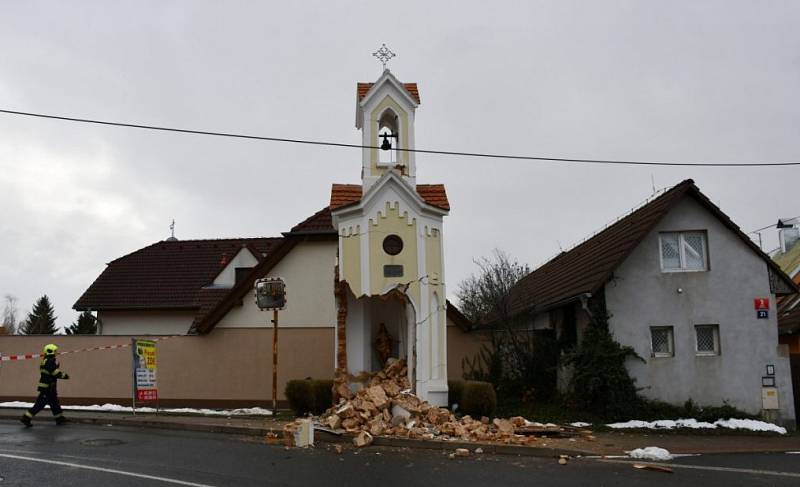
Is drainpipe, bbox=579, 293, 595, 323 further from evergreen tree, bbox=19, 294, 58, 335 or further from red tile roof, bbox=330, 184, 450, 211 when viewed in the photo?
evergreen tree, bbox=19, 294, 58, 335

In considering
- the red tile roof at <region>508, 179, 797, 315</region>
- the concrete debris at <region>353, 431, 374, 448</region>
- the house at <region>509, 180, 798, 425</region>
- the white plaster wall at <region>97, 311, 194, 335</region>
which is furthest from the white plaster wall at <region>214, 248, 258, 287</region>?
the concrete debris at <region>353, 431, 374, 448</region>

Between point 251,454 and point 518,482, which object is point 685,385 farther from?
point 251,454

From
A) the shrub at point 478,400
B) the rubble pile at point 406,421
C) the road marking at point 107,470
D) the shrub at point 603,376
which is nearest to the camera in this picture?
the road marking at point 107,470

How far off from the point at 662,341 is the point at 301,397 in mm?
9115

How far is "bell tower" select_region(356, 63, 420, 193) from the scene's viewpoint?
16.2 meters

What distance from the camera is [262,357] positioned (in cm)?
2059

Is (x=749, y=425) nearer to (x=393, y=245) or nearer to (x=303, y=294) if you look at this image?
(x=393, y=245)

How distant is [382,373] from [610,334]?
5.75 m

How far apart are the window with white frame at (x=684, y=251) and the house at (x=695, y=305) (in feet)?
0.08

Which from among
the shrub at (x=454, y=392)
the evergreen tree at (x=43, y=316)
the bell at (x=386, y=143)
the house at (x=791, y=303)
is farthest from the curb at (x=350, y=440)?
the evergreen tree at (x=43, y=316)

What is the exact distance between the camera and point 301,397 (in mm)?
15297

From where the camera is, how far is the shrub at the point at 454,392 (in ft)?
48.8

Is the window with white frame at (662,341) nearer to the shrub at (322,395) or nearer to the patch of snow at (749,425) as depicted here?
the patch of snow at (749,425)

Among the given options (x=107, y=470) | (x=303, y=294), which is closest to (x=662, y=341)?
(x=303, y=294)
